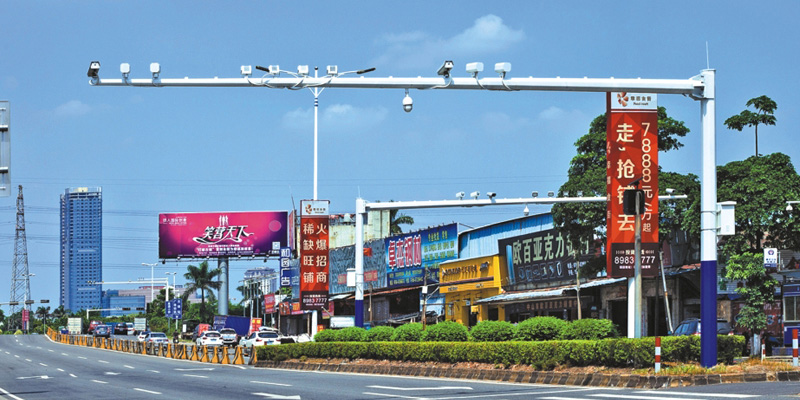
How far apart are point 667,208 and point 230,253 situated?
58076mm

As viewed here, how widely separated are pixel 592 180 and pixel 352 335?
1224 centimetres

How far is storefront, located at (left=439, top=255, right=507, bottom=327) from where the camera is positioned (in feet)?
183

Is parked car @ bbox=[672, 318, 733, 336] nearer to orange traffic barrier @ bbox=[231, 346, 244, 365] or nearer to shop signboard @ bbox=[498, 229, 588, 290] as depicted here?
shop signboard @ bbox=[498, 229, 588, 290]

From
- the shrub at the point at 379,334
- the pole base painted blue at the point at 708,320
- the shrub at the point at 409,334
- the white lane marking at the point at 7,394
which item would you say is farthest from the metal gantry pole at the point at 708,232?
the white lane marking at the point at 7,394

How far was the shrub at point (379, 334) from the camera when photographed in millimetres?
33469

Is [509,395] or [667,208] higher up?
[667,208]

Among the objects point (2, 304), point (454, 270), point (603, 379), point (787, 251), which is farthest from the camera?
point (2, 304)

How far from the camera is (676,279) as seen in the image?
42.2 metres

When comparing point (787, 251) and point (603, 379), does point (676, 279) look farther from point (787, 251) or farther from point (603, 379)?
point (603, 379)

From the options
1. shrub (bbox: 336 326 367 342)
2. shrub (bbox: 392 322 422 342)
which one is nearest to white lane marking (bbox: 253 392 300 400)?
shrub (bbox: 392 322 422 342)

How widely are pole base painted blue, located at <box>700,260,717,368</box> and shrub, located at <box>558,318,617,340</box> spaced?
11.3 feet

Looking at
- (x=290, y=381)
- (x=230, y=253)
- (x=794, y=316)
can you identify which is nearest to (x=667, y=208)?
(x=794, y=316)

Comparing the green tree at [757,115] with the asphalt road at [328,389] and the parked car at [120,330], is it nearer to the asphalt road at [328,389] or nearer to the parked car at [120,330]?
the asphalt road at [328,389]

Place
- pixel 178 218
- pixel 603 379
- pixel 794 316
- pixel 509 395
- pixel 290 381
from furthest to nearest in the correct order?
pixel 178 218, pixel 794 316, pixel 290 381, pixel 603 379, pixel 509 395
